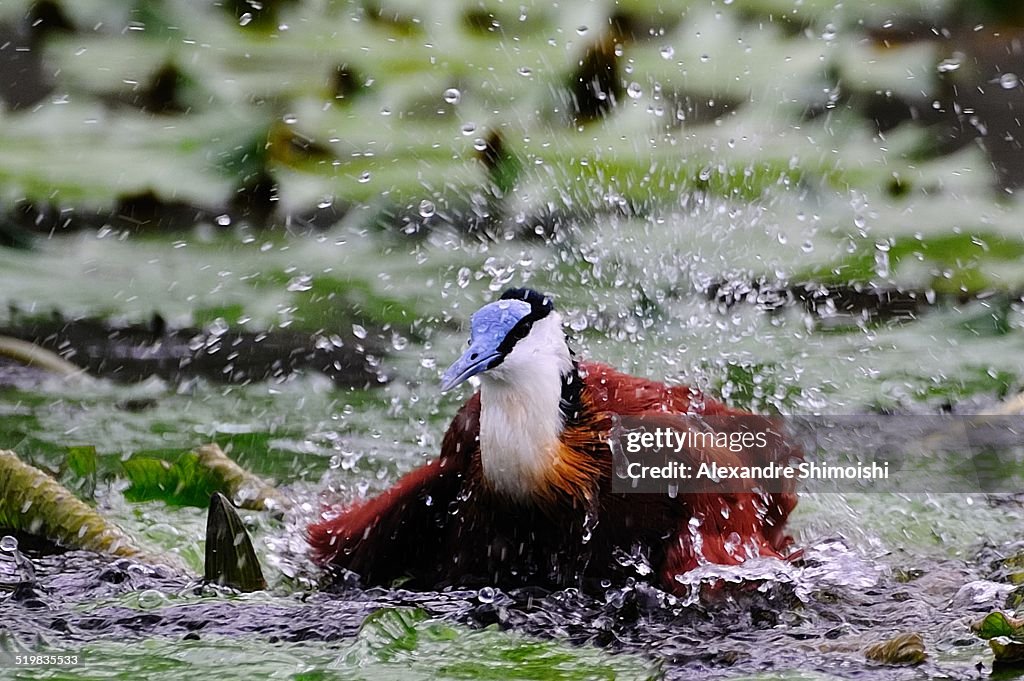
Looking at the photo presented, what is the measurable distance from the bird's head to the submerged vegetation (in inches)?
16.5

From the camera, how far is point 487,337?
2605 mm

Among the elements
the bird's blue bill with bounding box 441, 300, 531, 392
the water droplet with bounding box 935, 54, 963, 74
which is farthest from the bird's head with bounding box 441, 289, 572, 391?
the water droplet with bounding box 935, 54, 963, 74

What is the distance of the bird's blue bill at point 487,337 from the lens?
2533mm

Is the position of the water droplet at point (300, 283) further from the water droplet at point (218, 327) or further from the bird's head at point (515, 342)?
the bird's head at point (515, 342)

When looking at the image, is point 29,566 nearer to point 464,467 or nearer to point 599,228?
point 464,467

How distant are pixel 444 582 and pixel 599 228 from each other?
179 cm

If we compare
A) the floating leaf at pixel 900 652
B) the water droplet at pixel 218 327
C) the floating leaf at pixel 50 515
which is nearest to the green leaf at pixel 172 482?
the floating leaf at pixel 50 515

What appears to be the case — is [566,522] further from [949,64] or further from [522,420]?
[949,64]

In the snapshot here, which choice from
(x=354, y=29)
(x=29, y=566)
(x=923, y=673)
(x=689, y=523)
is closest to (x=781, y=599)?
(x=689, y=523)

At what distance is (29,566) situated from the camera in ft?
8.73

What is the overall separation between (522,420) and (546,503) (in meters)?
0.16

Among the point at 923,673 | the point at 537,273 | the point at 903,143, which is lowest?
the point at 923,673

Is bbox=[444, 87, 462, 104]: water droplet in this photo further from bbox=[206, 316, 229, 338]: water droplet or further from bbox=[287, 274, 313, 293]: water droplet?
bbox=[206, 316, 229, 338]: water droplet

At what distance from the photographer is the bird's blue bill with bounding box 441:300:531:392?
8.31 ft
